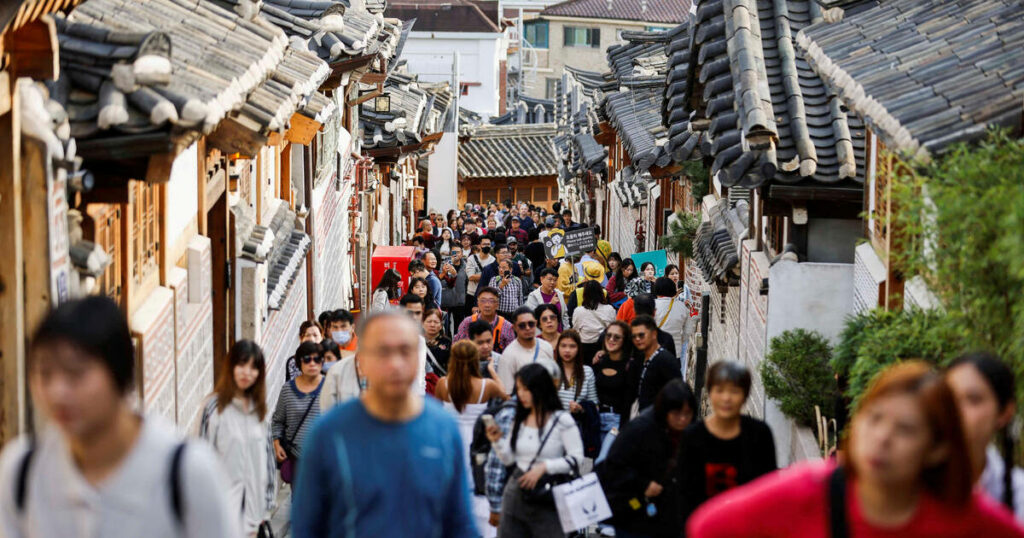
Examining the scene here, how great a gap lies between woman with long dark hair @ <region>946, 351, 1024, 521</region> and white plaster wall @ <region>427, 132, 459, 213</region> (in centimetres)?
4771

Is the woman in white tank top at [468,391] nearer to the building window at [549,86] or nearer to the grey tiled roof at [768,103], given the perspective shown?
the grey tiled roof at [768,103]

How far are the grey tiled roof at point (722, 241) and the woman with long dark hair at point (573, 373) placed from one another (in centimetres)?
572

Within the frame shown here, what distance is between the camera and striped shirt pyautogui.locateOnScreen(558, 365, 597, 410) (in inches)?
444

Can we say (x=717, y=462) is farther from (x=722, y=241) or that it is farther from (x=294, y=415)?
(x=722, y=241)

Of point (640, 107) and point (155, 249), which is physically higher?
point (640, 107)

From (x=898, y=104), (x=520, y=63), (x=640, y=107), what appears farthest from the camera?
(x=520, y=63)

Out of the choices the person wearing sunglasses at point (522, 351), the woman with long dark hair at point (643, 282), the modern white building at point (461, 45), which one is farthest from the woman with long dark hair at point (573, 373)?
the modern white building at point (461, 45)

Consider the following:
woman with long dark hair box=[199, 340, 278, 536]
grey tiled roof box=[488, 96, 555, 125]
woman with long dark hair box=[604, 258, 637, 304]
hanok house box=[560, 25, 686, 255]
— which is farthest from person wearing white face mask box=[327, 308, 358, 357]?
grey tiled roof box=[488, 96, 555, 125]

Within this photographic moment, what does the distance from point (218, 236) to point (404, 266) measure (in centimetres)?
1145

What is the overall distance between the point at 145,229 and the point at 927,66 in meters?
5.49

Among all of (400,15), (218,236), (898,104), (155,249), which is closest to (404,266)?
(218,236)

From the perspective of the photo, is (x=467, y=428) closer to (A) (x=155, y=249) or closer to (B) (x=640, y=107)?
(A) (x=155, y=249)

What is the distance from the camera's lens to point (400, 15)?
239 feet

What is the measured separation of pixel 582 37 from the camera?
82.4 metres
